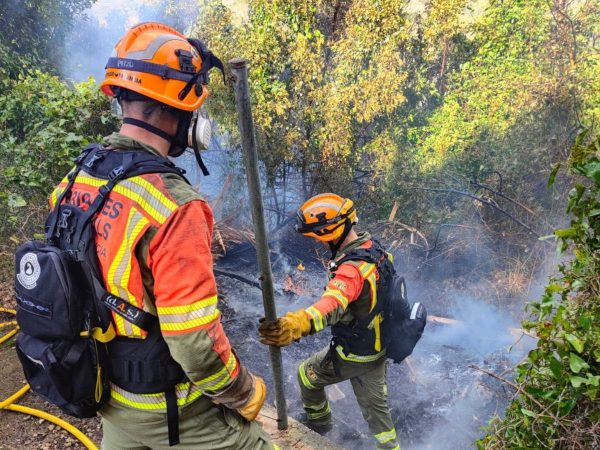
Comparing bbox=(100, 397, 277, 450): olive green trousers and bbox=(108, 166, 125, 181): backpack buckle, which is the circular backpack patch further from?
bbox=(100, 397, 277, 450): olive green trousers

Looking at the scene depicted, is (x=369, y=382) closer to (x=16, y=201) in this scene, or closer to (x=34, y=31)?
(x=16, y=201)

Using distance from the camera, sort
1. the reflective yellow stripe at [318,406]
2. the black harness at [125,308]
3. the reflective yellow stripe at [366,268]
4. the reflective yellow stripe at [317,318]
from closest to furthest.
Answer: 1. the black harness at [125,308]
2. the reflective yellow stripe at [317,318]
3. the reflective yellow stripe at [366,268]
4. the reflective yellow stripe at [318,406]

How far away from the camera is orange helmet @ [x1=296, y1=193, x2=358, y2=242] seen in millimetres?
3650

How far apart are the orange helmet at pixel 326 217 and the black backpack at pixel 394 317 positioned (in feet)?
1.14

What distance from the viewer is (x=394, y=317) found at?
3.93 m

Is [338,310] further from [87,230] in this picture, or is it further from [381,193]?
[381,193]

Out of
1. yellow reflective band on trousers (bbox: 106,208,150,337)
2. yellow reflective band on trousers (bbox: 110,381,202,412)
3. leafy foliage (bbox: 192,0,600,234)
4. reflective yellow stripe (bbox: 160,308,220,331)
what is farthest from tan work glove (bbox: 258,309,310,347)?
leafy foliage (bbox: 192,0,600,234)

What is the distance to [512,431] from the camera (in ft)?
5.84

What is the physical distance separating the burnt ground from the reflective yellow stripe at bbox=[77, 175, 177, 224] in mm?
2757

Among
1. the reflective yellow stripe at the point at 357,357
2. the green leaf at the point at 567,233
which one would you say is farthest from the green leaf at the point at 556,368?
the reflective yellow stripe at the point at 357,357

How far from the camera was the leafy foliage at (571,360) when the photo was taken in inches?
60.1

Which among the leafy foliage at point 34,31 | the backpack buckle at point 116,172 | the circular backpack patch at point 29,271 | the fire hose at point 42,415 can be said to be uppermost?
the leafy foliage at point 34,31

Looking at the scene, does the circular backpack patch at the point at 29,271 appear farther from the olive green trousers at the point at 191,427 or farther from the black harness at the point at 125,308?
the olive green trousers at the point at 191,427

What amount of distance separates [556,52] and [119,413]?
7.75 metres
